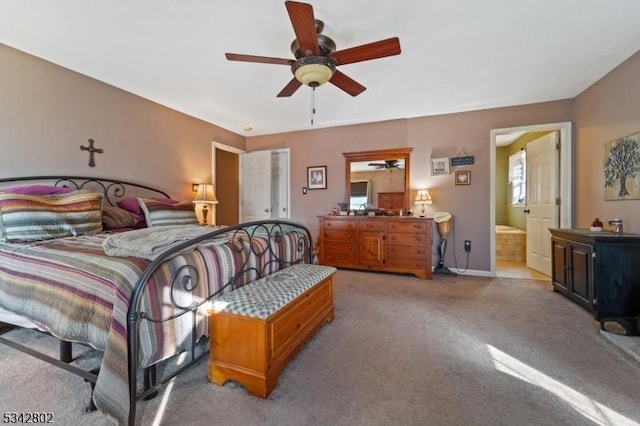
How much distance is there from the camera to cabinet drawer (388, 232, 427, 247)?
13.0 feet

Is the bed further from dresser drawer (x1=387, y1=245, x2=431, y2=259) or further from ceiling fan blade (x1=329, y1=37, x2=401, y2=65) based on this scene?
dresser drawer (x1=387, y1=245, x2=431, y2=259)

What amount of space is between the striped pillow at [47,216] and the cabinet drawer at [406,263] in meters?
3.56

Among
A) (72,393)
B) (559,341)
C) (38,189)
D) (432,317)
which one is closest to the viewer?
(72,393)

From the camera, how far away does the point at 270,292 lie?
1.73 meters

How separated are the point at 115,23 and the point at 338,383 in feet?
10.3

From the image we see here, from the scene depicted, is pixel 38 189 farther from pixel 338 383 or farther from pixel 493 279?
pixel 493 279

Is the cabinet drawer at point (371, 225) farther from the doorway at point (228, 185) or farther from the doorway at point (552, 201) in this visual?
the doorway at point (228, 185)

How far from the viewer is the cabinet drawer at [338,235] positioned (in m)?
4.37

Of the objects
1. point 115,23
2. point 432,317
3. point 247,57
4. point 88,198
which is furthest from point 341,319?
point 115,23

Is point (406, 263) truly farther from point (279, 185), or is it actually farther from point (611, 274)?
point (279, 185)

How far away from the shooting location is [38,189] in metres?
2.38

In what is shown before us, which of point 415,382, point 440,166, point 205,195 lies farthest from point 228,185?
point 415,382

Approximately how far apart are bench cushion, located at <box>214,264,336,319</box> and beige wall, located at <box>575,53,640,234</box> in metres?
3.13

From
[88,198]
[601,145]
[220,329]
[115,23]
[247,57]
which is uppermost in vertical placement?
[115,23]
